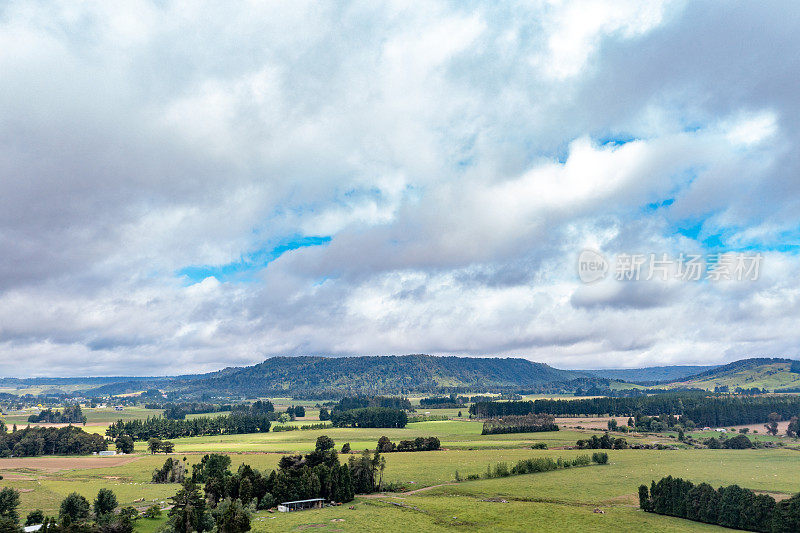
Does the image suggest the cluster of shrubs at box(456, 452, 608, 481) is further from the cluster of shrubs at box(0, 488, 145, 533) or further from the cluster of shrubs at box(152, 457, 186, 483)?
the cluster of shrubs at box(0, 488, 145, 533)

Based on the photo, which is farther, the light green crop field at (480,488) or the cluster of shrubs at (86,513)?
the light green crop field at (480,488)

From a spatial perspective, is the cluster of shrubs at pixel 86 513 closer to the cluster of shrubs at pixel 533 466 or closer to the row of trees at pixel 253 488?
the row of trees at pixel 253 488

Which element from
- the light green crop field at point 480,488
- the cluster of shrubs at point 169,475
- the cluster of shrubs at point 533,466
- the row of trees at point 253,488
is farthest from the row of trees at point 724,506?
the cluster of shrubs at point 169,475

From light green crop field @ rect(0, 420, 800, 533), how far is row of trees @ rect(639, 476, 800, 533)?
3.93 m

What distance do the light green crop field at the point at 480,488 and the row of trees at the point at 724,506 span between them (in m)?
3.93

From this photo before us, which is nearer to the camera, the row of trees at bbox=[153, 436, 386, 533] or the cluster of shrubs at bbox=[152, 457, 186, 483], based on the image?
the row of trees at bbox=[153, 436, 386, 533]

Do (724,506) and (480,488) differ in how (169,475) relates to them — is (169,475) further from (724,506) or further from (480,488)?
(724,506)

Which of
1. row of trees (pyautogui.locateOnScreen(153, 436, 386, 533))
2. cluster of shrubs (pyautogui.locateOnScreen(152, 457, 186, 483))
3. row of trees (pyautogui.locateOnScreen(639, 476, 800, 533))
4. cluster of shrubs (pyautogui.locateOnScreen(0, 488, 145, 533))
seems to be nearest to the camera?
cluster of shrubs (pyautogui.locateOnScreen(0, 488, 145, 533))

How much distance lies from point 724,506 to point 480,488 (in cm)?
5511

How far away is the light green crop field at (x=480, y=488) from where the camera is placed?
327 feet

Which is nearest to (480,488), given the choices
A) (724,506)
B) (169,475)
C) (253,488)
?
(724,506)

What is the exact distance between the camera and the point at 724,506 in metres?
101

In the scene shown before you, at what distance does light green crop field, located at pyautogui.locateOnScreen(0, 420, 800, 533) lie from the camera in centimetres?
9975

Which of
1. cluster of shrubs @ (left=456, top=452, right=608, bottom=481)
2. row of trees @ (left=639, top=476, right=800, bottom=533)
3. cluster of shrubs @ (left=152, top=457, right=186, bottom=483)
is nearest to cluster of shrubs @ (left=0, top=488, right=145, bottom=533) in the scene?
cluster of shrubs @ (left=152, top=457, right=186, bottom=483)
